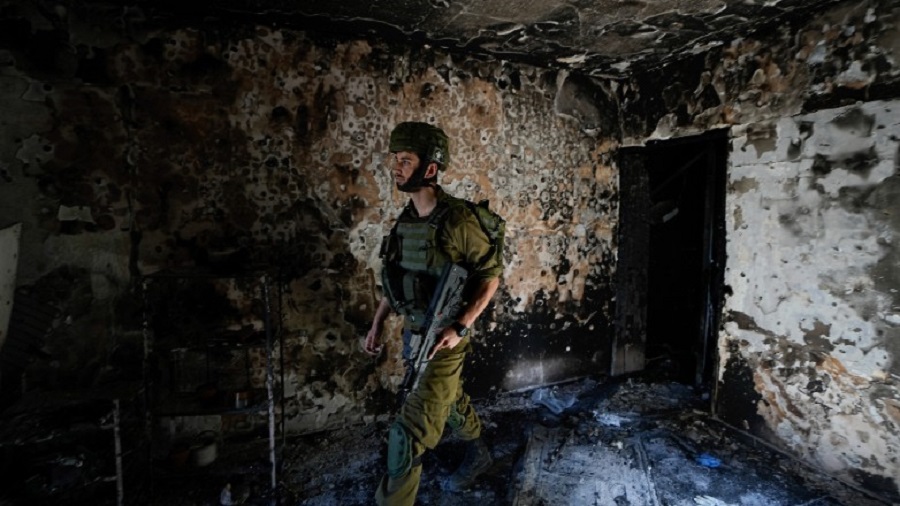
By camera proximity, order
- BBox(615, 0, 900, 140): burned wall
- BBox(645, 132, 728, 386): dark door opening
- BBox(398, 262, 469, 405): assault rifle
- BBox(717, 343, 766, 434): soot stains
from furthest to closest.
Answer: BBox(645, 132, 728, 386): dark door opening < BBox(717, 343, 766, 434): soot stains < BBox(615, 0, 900, 140): burned wall < BBox(398, 262, 469, 405): assault rifle

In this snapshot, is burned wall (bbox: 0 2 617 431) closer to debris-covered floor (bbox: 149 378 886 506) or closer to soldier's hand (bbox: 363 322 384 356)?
debris-covered floor (bbox: 149 378 886 506)

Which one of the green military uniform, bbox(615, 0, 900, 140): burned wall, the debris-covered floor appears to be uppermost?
bbox(615, 0, 900, 140): burned wall

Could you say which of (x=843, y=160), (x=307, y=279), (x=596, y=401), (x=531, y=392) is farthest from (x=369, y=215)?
(x=843, y=160)

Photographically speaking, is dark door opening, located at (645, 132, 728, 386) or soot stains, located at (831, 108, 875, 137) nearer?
soot stains, located at (831, 108, 875, 137)

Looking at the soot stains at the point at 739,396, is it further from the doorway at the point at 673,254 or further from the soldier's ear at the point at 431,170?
the soldier's ear at the point at 431,170

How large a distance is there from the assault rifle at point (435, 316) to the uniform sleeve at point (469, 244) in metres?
0.13

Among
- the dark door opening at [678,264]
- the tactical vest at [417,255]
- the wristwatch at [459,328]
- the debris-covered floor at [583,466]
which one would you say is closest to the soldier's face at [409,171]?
the tactical vest at [417,255]

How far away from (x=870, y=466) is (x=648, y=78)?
10.0 feet

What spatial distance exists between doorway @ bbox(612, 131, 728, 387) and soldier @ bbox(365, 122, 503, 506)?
218 cm

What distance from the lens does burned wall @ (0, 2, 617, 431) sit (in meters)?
2.25

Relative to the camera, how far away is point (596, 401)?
3.51 m

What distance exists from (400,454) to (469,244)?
1.09 m

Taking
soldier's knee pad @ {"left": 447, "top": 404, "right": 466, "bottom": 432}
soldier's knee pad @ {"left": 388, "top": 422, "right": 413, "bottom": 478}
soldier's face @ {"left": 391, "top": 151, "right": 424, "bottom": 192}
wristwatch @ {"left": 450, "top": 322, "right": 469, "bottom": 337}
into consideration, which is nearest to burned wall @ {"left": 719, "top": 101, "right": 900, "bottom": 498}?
soldier's knee pad @ {"left": 447, "top": 404, "right": 466, "bottom": 432}

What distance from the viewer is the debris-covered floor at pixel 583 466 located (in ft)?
7.69
